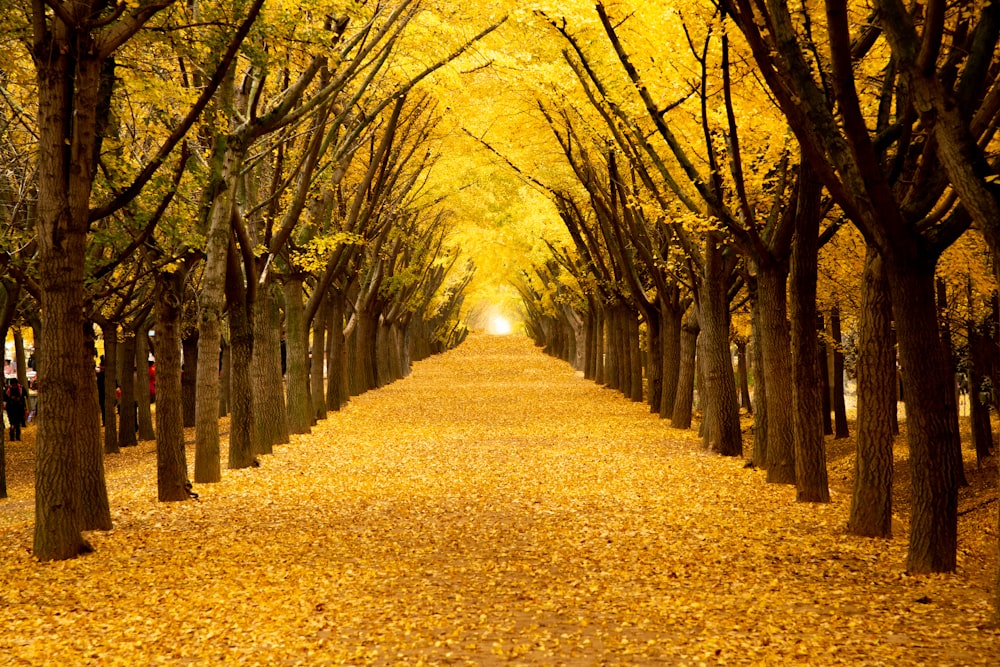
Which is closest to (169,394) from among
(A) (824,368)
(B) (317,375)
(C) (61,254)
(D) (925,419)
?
(C) (61,254)

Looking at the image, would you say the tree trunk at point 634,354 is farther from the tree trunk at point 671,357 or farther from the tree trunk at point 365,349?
the tree trunk at point 365,349

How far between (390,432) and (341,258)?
410 cm

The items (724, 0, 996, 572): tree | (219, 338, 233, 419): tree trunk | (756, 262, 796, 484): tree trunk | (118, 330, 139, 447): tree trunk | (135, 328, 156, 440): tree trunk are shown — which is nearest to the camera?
(724, 0, 996, 572): tree

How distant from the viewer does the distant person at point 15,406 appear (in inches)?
1109

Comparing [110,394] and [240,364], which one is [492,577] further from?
[110,394]

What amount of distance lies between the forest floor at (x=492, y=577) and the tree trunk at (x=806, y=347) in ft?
1.32

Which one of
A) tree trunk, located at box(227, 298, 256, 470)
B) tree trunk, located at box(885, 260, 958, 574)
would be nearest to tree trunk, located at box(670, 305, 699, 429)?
tree trunk, located at box(227, 298, 256, 470)

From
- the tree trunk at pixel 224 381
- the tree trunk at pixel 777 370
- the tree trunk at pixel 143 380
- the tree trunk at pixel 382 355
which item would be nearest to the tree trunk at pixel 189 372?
the tree trunk at pixel 224 381

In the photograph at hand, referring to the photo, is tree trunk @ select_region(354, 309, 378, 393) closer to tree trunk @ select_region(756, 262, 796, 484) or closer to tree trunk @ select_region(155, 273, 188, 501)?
tree trunk @ select_region(155, 273, 188, 501)

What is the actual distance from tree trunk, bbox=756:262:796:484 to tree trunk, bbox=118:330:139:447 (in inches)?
634

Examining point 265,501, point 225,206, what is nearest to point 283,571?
point 265,501

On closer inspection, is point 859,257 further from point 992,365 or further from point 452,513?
point 452,513

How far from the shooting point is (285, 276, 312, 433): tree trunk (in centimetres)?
2130

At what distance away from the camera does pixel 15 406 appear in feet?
94.3
